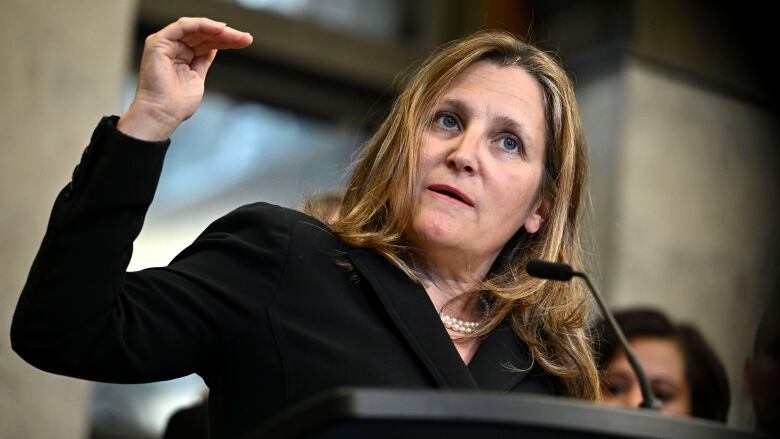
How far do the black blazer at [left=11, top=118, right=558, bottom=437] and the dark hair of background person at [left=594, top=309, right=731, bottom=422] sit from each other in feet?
6.81

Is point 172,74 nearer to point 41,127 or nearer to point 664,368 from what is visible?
point 41,127

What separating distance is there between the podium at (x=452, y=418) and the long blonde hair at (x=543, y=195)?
0.87 metres

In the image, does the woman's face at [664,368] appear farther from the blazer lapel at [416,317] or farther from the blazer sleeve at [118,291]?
the blazer sleeve at [118,291]

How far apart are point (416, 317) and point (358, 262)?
0.15 m

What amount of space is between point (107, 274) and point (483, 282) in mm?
928

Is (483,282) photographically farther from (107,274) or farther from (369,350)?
(107,274)

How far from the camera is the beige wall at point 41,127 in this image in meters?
3.82

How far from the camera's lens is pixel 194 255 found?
2281 millimetres

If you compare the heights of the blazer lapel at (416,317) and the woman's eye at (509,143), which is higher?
the woman's eye at (509,143)

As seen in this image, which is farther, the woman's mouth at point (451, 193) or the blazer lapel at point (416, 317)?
the woman's mouth at point (451, 193)

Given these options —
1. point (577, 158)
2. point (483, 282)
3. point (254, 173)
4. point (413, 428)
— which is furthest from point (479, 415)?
point (254, 173)

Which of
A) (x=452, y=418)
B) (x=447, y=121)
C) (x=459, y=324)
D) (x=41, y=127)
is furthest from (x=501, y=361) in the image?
(x=41, y=127)

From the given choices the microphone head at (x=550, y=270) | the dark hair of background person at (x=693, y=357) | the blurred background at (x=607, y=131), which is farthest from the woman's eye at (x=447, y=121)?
the blurred background at (x=607, y=131)

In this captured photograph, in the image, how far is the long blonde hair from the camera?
2.59m
